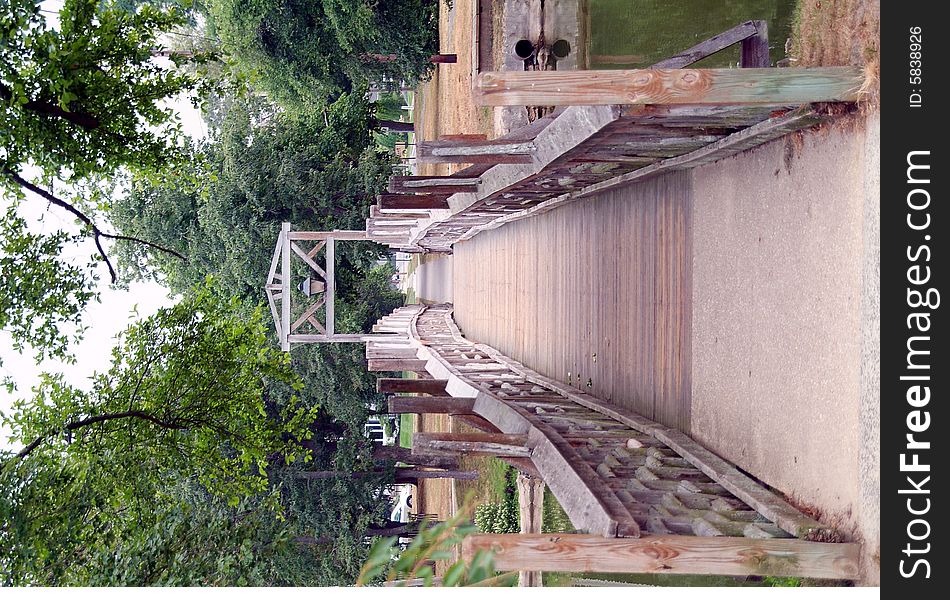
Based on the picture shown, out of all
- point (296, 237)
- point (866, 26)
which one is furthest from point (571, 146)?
point (296, 237)

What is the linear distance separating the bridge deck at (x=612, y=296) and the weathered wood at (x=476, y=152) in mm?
1417

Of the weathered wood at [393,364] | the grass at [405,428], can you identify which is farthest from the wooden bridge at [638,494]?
the grass at [405,428]

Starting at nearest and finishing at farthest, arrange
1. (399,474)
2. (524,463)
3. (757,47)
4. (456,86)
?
(524,463) → (757,47) → (456,86) → (399,474)

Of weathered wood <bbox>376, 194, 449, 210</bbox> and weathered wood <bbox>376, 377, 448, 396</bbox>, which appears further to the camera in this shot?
weathered wood <bbox>376, 194, 449, 210</bbox>

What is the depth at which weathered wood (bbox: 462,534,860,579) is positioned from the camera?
396 cm

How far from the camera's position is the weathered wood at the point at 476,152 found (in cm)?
595

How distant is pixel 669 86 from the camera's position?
4.46 metres

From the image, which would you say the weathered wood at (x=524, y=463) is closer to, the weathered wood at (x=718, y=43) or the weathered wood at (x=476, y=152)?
the weathered wood at (x=476, y=152)

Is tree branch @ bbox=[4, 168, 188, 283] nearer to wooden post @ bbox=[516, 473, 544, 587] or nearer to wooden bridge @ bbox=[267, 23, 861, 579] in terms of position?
wooden bridge @ bbox=[267, 23, 861, 579]

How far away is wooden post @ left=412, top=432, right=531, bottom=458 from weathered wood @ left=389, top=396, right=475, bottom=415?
950 mm

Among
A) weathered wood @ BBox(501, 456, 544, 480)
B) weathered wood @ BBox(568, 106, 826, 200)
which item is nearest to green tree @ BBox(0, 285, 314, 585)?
weathered wood @ BBox(501, 456, 544, 480)

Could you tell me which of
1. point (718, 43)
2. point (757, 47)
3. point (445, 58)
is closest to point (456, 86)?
point (445, 58)

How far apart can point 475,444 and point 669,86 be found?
2.46m

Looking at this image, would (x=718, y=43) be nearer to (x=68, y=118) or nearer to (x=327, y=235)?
(x=68, y=118)
